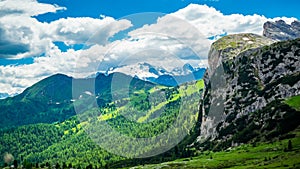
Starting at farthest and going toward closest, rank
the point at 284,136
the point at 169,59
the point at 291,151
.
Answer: the point at 284,136 < the point at 291,151 < the point at 169,59

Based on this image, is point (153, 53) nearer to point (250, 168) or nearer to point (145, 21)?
point (145, 21)

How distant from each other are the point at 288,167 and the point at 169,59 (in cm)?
5280

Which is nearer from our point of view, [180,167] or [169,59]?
[169,59]

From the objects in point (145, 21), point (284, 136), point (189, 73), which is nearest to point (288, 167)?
point (189, 73)

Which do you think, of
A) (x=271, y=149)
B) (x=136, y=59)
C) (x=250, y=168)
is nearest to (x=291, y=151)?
(x=271, y=149)

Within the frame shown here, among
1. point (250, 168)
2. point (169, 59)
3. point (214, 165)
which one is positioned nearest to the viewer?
point (169, 59)

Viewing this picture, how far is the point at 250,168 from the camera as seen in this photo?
122125mm

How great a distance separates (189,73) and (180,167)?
87606mm

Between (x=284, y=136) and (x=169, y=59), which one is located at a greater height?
(x=169, y=59)

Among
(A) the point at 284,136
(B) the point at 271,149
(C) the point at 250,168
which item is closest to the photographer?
(C) the point at 250,168

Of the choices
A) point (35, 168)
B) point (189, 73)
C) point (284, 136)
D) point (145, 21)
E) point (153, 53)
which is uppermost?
point (145, 21)

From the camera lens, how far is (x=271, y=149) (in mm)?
164750

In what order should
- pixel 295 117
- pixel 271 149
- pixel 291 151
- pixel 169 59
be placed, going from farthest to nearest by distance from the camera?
pixel 295 117
pixel 271 149
pixel 291 151
pixel 169 59

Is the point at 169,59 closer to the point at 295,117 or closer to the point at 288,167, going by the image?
the point at 288,167
